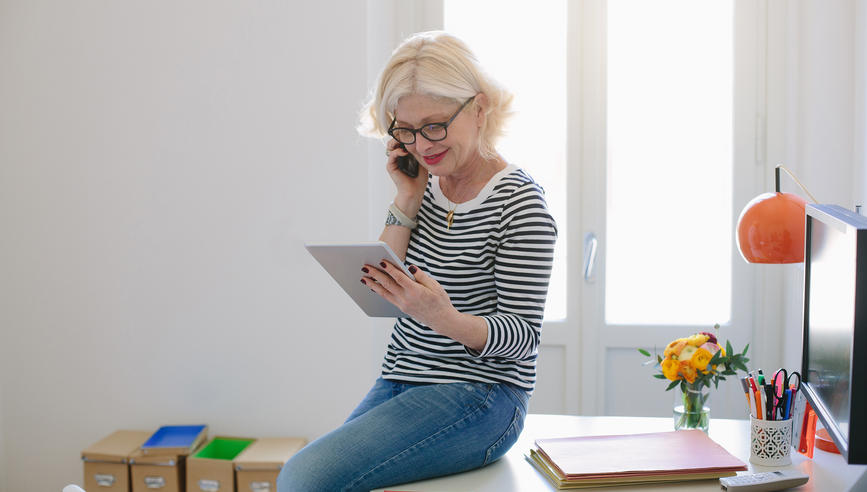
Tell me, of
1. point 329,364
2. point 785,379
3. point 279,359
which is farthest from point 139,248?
point 785,379

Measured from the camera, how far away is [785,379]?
108 cm

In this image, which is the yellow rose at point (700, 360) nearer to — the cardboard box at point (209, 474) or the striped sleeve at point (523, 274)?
the striped sleeve at point (523, 274)

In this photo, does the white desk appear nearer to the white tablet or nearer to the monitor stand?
the monitor stand

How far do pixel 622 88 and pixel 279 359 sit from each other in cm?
163

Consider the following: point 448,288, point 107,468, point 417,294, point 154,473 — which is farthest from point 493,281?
point 107,468

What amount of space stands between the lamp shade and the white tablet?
689mm

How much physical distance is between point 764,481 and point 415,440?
0.53 meters

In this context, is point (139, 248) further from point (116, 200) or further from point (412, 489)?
point (412, 489)

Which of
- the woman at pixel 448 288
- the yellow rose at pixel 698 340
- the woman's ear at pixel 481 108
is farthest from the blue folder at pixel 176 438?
the yellow rose at pixel 698 340

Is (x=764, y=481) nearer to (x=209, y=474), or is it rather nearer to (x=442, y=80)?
(x=442, y=80)

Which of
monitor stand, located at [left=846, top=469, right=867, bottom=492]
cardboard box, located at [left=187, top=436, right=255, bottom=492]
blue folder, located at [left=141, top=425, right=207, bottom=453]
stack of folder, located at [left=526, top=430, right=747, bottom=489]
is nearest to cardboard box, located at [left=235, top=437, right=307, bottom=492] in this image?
cardboard box, located at [left=187, top=436, right=255, bottom=492]

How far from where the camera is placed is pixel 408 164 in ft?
4.66

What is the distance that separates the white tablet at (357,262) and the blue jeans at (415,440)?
0.59 feet

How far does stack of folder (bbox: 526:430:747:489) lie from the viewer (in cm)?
98
